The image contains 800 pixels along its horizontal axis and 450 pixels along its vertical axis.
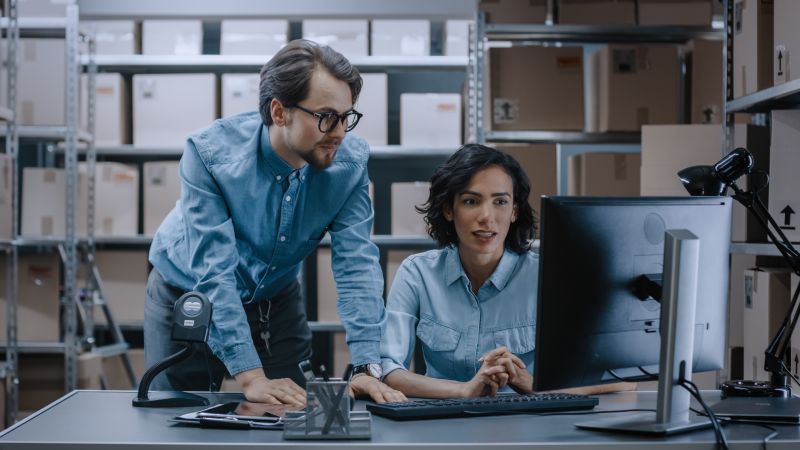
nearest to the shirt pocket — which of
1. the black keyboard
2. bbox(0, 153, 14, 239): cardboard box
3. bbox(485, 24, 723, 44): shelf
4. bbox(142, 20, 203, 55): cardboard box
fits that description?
the black keyboard

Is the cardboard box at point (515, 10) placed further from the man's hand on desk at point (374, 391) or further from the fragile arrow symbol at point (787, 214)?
the man's hand on desk at point (374, 391)

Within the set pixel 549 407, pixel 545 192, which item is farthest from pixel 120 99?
pixel 549 407

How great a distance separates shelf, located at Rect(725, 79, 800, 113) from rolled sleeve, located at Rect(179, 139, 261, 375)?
4.39 ft

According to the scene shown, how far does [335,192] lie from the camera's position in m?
1.83

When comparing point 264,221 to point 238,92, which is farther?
point 238,92

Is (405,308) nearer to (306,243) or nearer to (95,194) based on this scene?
(306,243)

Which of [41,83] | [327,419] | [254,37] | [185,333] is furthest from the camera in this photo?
[254,37]

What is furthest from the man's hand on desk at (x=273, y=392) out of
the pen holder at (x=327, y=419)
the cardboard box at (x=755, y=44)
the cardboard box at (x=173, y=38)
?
the cardboard box at (x=173, y=38)

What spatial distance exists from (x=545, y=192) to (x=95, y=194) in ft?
6.69

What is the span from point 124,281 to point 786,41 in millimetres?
2964

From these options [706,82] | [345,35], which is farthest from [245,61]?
[706,82]

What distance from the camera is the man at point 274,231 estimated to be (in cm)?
160

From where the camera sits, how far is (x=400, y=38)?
400cm

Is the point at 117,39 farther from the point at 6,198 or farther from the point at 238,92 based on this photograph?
the point at 6,198
